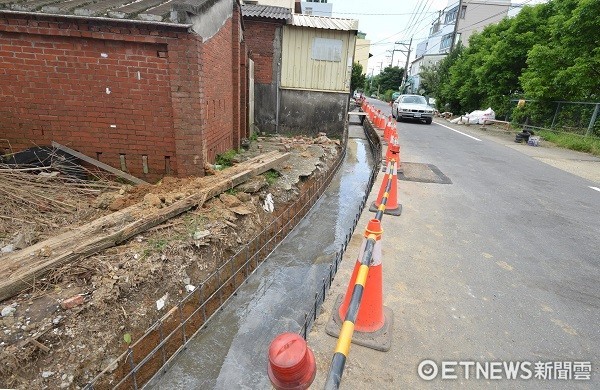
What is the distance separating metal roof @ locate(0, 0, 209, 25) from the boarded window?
6.78 m

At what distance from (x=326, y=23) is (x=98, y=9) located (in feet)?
26.6

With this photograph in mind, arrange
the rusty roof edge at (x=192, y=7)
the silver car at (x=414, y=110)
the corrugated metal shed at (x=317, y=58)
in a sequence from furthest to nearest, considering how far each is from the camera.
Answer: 1. the silver car at (x=414, y=110)
2. the corrugated metal shed at (x=317, y=58)
3. the rusty roof edge at (x=192, y=7)

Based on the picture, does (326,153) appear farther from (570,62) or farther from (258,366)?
(570,62)

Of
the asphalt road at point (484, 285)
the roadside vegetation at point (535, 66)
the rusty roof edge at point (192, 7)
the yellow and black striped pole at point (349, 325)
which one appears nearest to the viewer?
the yellow and black striped pole at point (349, 325)

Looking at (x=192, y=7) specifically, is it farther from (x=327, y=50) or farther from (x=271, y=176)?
(x=327, y=50)

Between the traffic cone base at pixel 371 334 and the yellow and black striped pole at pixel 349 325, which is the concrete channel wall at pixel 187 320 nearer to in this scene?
the traffic cone base at pixel 371 334

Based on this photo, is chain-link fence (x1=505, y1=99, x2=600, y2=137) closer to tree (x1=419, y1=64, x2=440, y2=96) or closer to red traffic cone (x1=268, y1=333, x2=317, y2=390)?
tree (x1=419, y1=64, x2=440, y2=96)

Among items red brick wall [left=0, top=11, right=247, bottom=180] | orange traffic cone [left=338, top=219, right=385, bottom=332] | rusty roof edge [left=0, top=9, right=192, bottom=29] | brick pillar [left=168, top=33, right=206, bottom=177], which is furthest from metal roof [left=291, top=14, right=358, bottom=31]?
orange traffic cone [left=338, top=219, right=385, bottom=332]

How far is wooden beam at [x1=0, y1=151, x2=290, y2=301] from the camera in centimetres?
269

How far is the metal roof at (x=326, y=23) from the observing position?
1038 centimetres

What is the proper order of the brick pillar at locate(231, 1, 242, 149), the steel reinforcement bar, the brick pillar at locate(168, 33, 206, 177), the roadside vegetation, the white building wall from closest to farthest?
the steel reinforcement bar, the brick pillar at locate(168, 33, 206, 177), the brick pillar at locate(231, 1, 242, 149), the roadside vegetation, the white building wall

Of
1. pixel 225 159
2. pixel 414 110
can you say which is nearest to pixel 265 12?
pixel 225 159

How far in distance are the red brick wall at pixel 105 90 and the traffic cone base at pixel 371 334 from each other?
3597mm

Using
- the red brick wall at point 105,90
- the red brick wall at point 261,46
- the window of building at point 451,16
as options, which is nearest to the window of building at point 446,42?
the window of building at point 451,16
